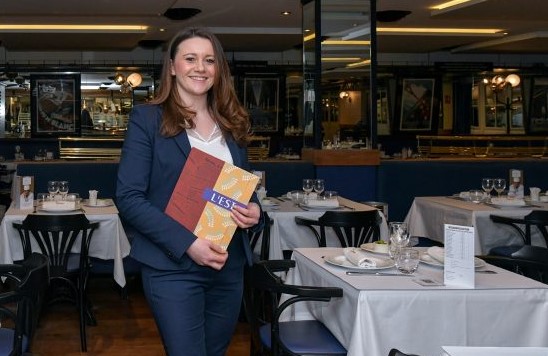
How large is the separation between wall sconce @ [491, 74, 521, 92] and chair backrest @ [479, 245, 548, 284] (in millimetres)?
11470

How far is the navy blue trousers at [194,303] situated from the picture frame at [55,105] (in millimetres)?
11910

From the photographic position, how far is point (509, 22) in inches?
424

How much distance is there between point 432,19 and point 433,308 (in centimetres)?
835

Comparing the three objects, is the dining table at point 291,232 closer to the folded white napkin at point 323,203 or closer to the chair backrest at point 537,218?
the folded white napkin at point 323,203

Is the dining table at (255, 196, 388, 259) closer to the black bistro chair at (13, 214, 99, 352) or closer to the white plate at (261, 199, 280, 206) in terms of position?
the white plate at (261, 199, 280, 206)

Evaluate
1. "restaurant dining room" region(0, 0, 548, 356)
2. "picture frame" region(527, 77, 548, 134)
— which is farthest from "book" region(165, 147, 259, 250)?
"picture frame" region(527, 77, 548, 134)

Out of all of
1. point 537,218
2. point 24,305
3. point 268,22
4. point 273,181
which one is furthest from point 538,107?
point 24,305

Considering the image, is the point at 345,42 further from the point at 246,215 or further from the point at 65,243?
the point at 246,215

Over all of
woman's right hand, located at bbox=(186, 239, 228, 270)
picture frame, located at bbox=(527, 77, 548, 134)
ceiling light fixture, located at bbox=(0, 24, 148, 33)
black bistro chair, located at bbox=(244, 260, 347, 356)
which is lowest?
black bistro chair, located at bbox=(244, 260, 347, 356)

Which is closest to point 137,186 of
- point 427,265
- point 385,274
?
A: point 385,274

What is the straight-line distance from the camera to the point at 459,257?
267 centimetres

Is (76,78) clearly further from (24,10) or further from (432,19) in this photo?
(432,19)

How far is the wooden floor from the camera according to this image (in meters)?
4.71

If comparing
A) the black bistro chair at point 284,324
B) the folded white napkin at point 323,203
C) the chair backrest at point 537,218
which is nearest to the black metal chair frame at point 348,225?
the folded white napkin at point 323,203
